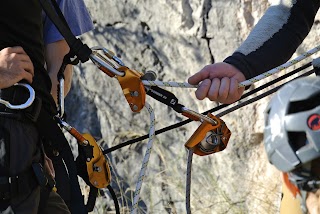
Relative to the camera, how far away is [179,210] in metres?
4.70

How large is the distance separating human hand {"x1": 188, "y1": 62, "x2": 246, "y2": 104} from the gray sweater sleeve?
0.12ft

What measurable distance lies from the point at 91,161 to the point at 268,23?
30.4 inches

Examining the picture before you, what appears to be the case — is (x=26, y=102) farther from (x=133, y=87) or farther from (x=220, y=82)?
(x=220, y=82)

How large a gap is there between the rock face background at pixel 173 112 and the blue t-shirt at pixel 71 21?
126 centimetres

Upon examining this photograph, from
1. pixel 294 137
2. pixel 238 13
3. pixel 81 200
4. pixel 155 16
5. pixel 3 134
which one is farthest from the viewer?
pixel 155 16

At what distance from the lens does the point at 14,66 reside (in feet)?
8.61

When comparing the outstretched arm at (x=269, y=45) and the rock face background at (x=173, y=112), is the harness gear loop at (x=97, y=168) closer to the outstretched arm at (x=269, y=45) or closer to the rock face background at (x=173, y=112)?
the outstretched arm at (x=269, y=45)

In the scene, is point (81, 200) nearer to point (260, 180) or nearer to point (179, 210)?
point (260, 180)

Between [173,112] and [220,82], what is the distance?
1910mm

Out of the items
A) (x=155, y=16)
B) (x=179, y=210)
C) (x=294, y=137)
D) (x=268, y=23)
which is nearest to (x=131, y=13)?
(x=155, y=16)

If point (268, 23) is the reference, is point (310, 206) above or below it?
below

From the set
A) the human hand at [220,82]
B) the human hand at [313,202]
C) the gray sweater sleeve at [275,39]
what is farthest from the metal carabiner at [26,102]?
the human hand at [313,202]

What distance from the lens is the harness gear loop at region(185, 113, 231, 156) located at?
276 centimetres

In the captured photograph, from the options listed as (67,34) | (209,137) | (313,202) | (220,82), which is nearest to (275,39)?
(220,82)
